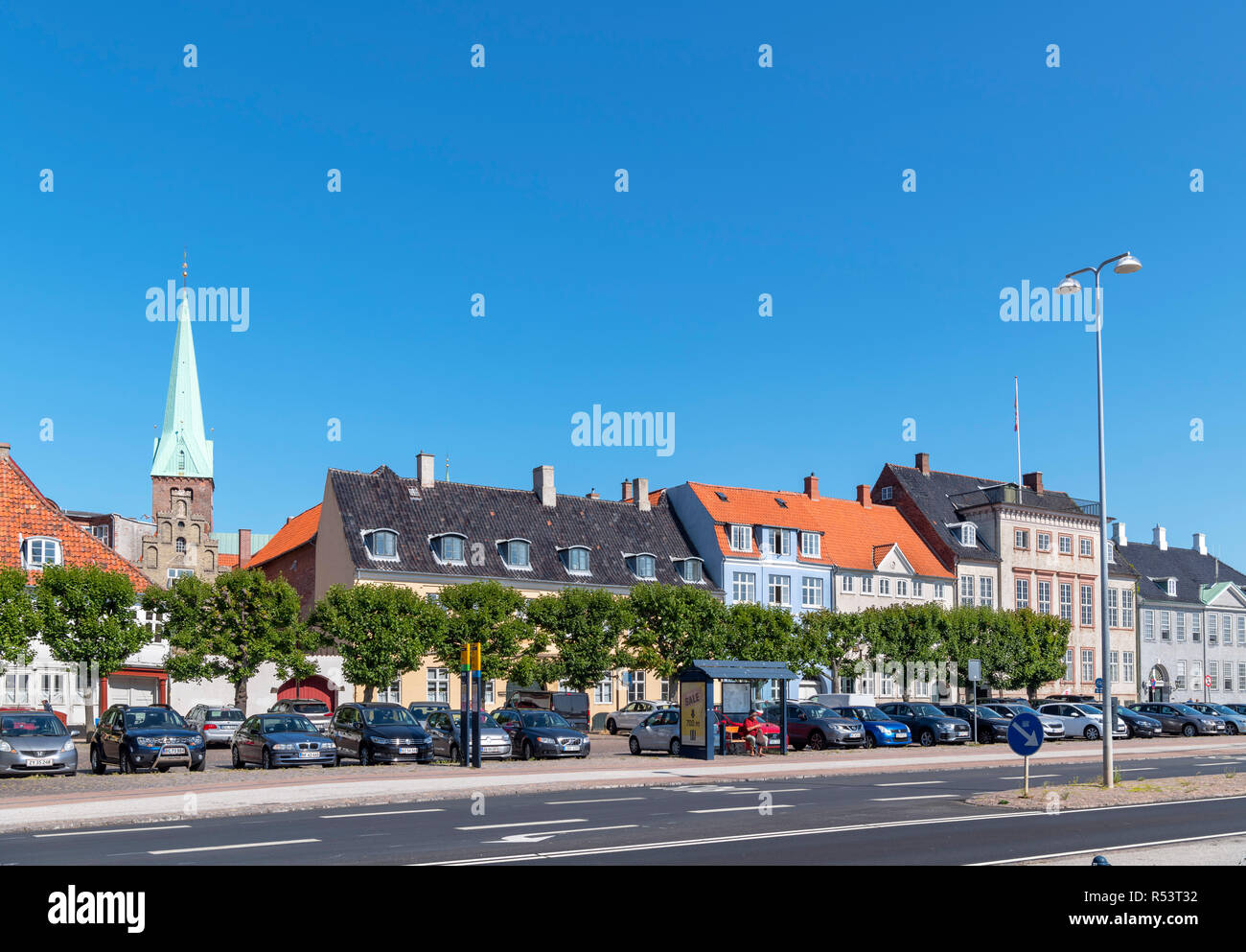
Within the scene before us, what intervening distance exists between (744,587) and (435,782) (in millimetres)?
43457

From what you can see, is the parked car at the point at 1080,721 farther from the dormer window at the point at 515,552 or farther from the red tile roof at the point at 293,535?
the red tile roof at the point at 293,535

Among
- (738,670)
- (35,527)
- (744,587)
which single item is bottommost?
(738,670)

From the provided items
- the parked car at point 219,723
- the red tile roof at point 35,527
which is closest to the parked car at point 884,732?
the parked car at point 219,723

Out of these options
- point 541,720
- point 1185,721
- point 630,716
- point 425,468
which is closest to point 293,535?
point 425,468

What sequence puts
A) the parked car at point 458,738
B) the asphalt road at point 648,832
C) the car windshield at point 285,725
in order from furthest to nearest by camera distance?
the parked car at point 458,738, the car windshield at point 285,725, the asphalt road at point 648,832

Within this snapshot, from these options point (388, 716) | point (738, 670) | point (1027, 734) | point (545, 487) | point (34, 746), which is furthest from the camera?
point (545, 487)

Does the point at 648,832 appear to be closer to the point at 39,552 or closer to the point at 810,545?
the point at 39,552

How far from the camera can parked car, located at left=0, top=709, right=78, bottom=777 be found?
28.0 metres

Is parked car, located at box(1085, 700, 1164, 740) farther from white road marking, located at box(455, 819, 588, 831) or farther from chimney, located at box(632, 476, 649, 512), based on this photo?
white road marking, located at box(455, 819, 588, 831)

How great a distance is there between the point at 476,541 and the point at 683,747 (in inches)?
1041

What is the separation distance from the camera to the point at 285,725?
31406 mm

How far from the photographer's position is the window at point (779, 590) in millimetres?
68688

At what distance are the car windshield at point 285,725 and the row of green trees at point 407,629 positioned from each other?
18971mm

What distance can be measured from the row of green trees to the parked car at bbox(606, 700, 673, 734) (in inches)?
143
